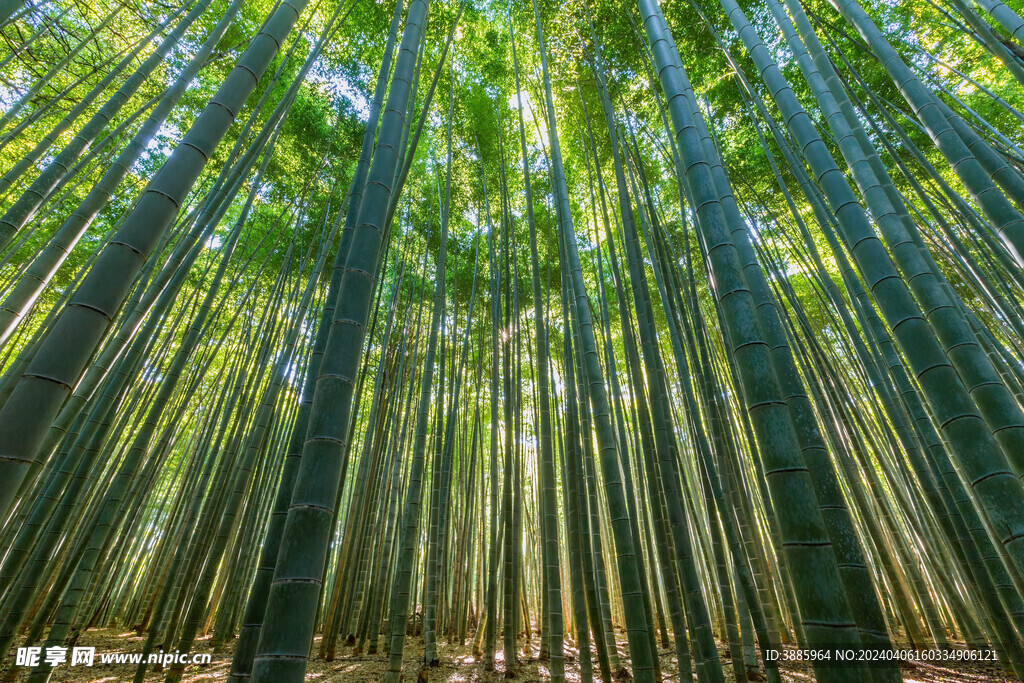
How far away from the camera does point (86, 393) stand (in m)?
2.45

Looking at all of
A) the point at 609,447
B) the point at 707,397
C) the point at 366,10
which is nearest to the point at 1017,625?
the point at 707,397

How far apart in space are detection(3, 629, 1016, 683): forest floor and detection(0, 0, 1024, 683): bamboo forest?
56 mm

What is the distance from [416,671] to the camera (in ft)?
12.5

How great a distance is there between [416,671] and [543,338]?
307 centimetres

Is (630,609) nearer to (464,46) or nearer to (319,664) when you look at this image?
(319,664)

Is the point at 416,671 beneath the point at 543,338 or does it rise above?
beneath

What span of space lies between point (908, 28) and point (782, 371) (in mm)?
6069

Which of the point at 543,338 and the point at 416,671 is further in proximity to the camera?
the point at 416,671

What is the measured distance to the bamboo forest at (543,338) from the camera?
118cm

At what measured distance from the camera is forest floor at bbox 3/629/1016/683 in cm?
331

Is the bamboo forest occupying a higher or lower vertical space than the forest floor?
higher

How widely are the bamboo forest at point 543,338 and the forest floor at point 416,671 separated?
56 mm

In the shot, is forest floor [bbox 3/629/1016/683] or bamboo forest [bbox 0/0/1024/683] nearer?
bamboo forest [bbox 0/0/1024/683]

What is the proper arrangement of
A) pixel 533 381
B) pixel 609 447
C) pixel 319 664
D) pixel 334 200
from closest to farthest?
pixel 609 447
pixel 319 664
pixel 334 200
pixel 533 381
